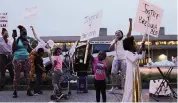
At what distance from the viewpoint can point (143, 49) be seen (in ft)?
28.3

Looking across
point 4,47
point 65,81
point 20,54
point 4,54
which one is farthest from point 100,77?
point 4,54

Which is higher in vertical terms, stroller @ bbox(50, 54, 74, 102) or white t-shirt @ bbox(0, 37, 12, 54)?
white t-shirt @ bbox(0, 37, 12, 54)

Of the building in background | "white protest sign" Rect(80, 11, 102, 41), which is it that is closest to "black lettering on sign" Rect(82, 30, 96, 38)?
"white protest sign" Rect(80, 11, 102, 41)

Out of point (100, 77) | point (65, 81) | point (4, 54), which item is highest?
point (4, 54)

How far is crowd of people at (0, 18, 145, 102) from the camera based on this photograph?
884 centimetres

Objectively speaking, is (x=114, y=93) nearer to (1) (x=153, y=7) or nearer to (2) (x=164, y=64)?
(2) (x=164, y=64)

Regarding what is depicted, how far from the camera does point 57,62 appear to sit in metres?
10.7

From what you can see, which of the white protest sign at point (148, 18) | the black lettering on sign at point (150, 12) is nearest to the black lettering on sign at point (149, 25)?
the white protest sign at point (148, 18)

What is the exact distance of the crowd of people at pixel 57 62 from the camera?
8.84m

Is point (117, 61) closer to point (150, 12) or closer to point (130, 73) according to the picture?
point (150, 12)

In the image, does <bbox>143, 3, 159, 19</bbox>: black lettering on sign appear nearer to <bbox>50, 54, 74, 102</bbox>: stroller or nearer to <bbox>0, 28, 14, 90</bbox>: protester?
<bbox>50, 54, 74, 102</bbox>: stroller

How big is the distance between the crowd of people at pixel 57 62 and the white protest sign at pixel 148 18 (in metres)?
0.45

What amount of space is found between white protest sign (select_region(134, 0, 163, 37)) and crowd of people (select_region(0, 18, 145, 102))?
17.8 inches

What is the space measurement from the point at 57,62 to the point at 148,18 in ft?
8.75
